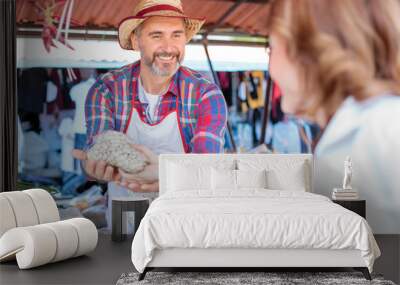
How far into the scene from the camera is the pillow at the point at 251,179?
6492 millimetres

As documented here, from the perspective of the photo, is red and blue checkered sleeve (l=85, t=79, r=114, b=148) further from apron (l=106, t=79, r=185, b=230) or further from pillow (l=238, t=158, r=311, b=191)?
pillow (l=238, t=158, r=311, b=191)

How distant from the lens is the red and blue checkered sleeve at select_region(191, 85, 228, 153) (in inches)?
287

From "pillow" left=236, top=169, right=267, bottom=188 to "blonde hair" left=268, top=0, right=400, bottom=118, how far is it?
1.06m

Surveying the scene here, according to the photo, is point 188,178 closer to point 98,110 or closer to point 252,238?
point 98,110

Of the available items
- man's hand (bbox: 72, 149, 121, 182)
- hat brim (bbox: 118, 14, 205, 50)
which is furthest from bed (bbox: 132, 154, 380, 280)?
hat brim (bbox: 118, 14, 205, 50)

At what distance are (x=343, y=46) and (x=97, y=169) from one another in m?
2.95

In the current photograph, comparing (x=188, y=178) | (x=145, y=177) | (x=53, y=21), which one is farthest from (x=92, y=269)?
(x=53, y=21)

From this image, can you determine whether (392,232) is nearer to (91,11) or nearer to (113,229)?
(113,229)

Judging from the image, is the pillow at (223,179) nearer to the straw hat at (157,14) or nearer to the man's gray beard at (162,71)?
the man's gray beard at (162,71)

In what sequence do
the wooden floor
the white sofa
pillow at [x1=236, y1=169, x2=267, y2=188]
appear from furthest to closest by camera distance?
pillow at [x1=236, y1=169, x2=267, y2=188] < the white sofa < the wooden floor

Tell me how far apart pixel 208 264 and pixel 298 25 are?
10.1 feet

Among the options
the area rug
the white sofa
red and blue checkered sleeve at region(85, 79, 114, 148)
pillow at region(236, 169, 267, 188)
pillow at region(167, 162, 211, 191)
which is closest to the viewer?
the area rug

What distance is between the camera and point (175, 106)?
288 inches

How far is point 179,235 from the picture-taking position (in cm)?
486
